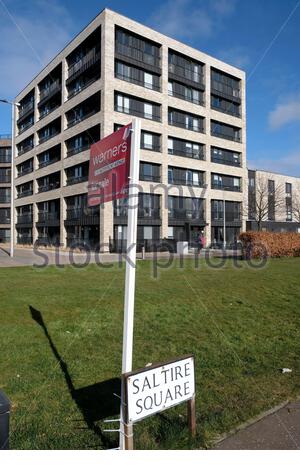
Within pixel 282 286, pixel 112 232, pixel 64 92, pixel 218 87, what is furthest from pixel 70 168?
pixel 282 286

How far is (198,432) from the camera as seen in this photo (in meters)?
3.60

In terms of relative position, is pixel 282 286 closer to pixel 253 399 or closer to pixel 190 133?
pixel 253 399

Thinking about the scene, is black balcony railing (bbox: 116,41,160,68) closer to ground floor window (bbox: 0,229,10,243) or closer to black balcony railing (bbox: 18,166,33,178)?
black balcony railing (bbox: 18,166,33,178)

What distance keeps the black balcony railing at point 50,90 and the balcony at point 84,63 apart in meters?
3.66

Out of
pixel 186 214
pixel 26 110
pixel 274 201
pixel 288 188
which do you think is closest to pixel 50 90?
pixel 26 110

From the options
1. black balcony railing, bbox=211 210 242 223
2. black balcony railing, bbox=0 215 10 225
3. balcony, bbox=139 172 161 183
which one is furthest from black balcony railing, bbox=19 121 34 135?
black balcony railing, bbox=211 210 242 223

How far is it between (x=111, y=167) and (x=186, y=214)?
39.3 metres

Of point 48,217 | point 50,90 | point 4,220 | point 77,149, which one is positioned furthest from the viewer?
point 4,220

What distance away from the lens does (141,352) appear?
19.8 ft

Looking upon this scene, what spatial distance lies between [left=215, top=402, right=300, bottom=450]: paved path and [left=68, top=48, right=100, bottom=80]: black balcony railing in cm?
3906

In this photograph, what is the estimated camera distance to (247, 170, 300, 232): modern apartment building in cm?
5897

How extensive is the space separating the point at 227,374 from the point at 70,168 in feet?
132

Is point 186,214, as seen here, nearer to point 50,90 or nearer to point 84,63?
point 84,63
